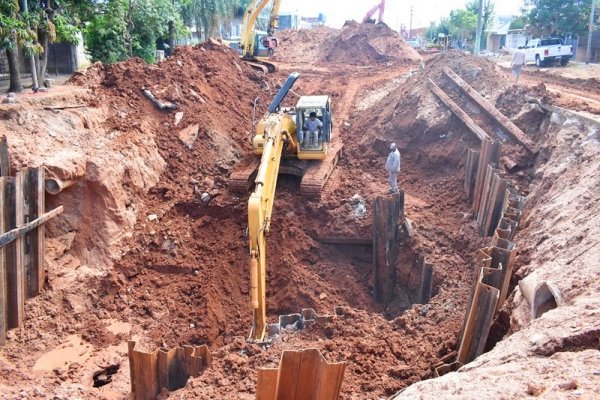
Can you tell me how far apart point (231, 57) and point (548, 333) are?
59.4 ft

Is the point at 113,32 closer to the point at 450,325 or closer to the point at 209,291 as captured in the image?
the point at 209,291

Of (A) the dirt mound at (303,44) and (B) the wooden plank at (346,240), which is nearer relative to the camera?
(B) the wooden plank at (346,240)

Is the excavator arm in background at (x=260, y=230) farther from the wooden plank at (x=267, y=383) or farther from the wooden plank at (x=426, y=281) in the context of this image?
the wooden plank at (x=426, y=281)

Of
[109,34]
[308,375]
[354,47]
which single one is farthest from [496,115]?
[354,47]

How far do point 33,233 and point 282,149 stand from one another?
5.86 m

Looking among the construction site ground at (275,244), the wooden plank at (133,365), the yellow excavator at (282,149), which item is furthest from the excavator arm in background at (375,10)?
the wooden plank at (133,365)

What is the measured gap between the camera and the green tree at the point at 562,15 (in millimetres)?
33062

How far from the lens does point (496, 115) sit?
13414mm

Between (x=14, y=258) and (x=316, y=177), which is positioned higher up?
(x=316, y=177)

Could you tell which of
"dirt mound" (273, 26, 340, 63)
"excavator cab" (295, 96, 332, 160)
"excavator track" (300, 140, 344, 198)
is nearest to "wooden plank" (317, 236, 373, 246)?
"excavator track" (300, 140, 344, 198)

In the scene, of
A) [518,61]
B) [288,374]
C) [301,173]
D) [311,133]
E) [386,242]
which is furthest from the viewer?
[518,61]

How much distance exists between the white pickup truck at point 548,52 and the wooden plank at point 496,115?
619 inches

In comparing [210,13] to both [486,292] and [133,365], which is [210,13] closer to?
[133,365]

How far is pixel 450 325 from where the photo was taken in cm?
755
